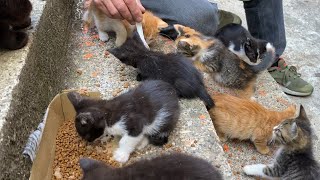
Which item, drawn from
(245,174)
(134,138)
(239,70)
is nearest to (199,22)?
(239,70)

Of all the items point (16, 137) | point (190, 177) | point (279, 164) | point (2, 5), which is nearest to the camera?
point (190, 177)

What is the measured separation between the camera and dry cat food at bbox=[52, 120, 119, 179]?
199 centimetres

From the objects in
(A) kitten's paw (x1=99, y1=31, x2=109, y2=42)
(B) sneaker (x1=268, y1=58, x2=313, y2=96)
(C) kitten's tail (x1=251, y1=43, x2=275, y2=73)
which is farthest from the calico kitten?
(B) sneaker (x1=268, y1=58, x2=313, y2=96)

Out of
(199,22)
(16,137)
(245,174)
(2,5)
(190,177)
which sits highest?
Answer: (2,5)

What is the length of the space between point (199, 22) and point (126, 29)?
81 centimetres

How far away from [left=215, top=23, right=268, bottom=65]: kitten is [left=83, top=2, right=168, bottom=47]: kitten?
749mm

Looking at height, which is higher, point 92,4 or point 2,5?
point 2,5

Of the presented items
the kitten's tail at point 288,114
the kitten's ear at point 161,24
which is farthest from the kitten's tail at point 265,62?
the kitten's ear at point 161,24

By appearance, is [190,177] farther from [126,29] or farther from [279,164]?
[126,29]

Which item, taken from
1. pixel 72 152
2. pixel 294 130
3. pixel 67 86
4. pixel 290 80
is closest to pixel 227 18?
pixel 290 80

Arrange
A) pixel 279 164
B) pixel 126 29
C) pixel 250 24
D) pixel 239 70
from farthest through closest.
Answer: pixel 250 24 < pixel 239 70 < pixel 126 29 < pixel 279 164

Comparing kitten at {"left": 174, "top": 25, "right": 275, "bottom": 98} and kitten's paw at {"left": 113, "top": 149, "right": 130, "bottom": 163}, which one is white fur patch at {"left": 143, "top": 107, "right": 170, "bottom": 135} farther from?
kitten at {"left": 174, "top": 25, "right": 275, "bottom": 98}

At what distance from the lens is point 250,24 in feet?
12.4

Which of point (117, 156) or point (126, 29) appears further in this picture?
point (126, 29)
